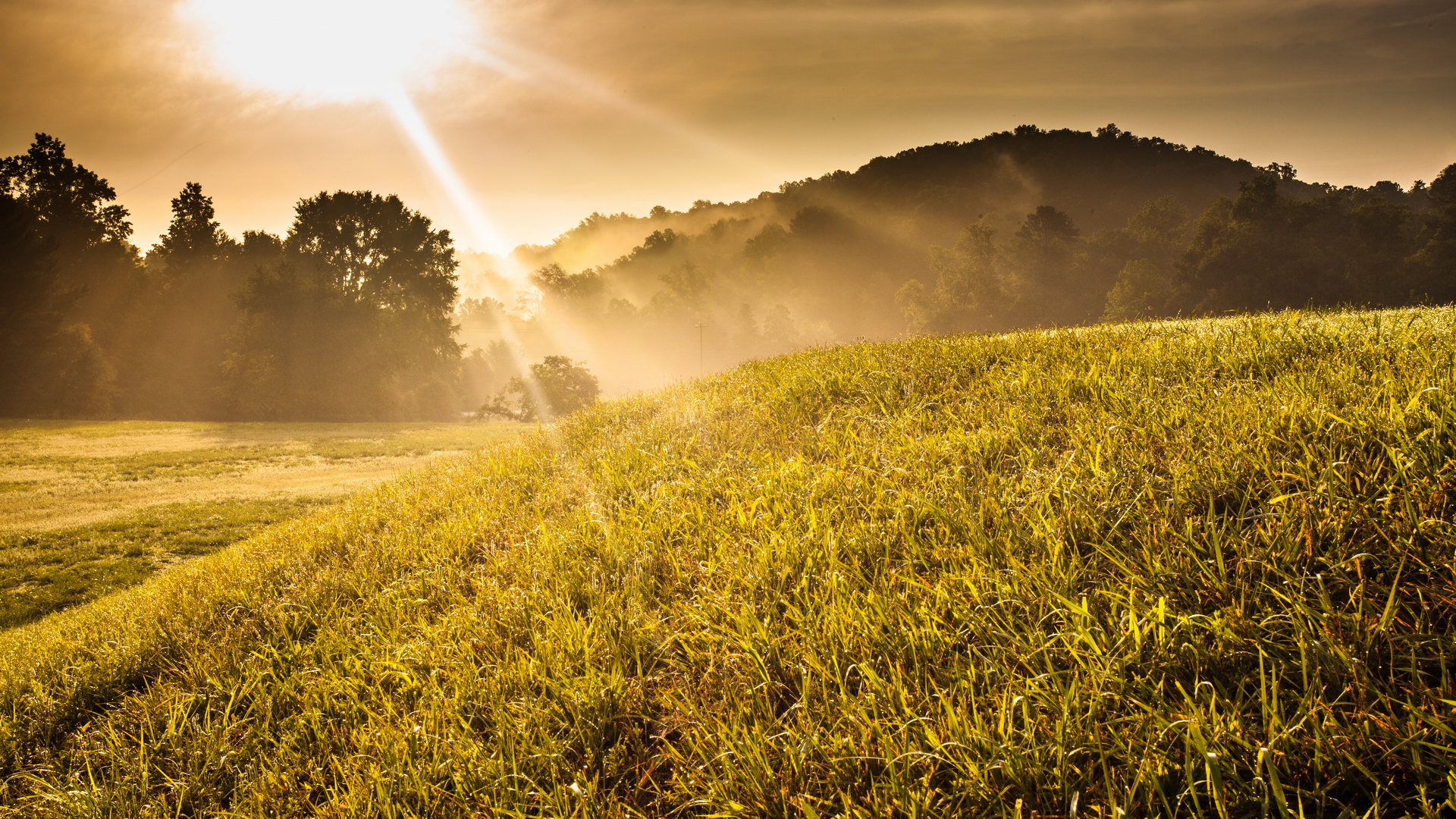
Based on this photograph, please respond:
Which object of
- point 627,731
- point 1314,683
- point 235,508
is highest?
point 1314,683

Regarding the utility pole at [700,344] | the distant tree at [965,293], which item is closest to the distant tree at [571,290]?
the utility pole at [700,344]

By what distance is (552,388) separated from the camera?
4600 centimetres

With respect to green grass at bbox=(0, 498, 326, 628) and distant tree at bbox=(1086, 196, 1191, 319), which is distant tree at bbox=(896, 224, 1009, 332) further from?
green grass at bbox=(0, 498, 326, 628)

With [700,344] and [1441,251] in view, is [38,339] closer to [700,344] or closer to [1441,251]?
[700,344]

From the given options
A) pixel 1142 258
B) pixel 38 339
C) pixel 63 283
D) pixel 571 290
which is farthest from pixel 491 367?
pixel 1142 258

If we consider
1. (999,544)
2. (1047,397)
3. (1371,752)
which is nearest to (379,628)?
(999,544)

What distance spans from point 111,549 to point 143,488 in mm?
6543

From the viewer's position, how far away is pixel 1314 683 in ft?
5.56

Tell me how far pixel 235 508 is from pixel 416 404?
40.0 m

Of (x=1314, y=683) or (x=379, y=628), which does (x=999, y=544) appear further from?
(x=379, y=628)

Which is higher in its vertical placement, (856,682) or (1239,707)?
(1239,707)

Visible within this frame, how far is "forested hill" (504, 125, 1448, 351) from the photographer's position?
139ft

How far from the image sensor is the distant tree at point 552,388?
45.7 meters

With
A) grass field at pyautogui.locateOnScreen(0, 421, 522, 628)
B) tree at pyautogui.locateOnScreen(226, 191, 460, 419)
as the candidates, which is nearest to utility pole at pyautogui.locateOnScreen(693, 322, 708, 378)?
tree at pyautogui.locateOnScreen(226, 191, 460, 419)
